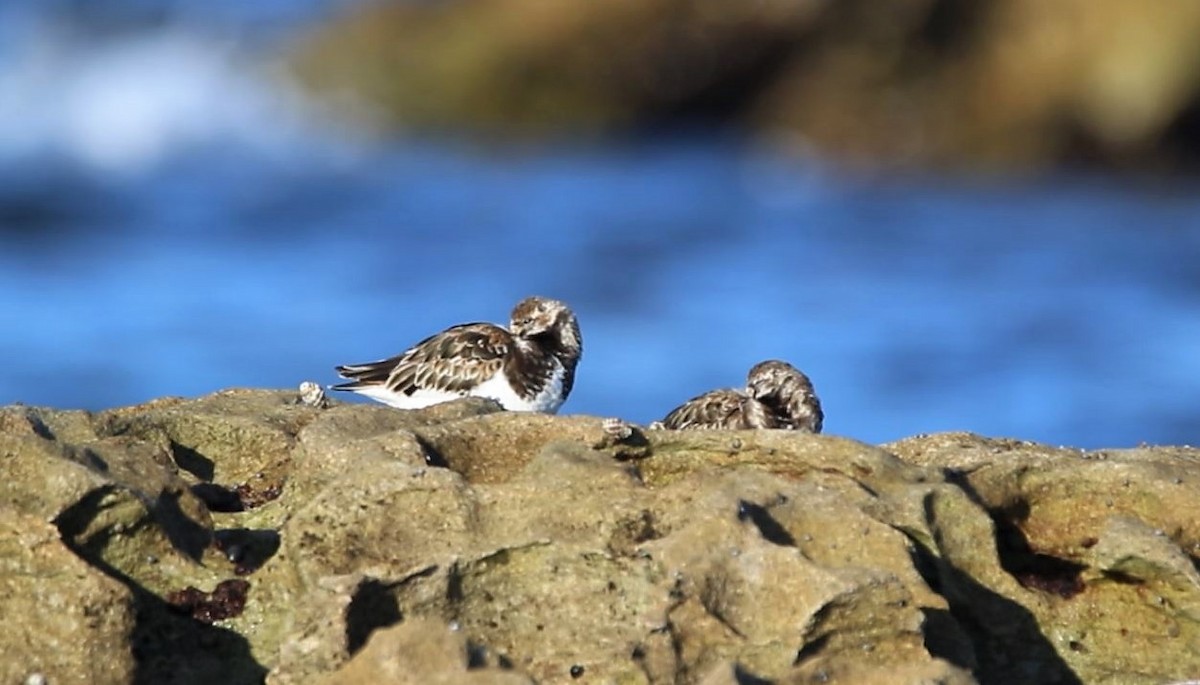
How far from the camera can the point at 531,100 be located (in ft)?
87.3

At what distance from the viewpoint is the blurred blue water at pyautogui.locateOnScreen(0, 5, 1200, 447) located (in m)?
18.8

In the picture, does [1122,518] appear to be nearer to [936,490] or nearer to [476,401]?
[936,490]

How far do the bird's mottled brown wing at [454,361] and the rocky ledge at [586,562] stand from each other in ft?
8.37

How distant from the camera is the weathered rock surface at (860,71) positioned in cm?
2252

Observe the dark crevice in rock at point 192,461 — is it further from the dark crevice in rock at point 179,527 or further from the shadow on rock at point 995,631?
the shadow on rock at point 995,631

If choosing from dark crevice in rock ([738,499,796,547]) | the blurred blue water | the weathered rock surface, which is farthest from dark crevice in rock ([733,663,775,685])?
the weathered rock surface

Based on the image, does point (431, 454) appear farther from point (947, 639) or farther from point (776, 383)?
point (776, 383)

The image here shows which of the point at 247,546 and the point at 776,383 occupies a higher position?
the point at 776,383

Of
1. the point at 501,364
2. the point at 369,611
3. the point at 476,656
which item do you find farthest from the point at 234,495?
the point at 501,364

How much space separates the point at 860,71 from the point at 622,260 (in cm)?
366

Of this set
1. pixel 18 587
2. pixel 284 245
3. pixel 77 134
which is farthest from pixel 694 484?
pixel 77 134

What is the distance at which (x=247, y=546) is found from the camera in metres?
4.70

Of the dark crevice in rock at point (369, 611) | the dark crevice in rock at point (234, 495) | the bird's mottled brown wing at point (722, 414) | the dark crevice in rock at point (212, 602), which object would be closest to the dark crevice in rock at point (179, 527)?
the dark crevice in rock at point (212, 602)

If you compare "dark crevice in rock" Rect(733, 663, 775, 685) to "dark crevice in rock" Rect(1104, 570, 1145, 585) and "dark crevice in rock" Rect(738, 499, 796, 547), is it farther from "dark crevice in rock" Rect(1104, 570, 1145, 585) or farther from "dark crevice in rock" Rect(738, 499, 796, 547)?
"dark crevice in rock" Rect(1104, 570, 1145, 585)
